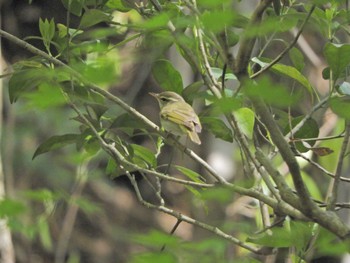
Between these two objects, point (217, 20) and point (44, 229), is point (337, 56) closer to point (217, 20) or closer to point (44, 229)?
point (217, 20)

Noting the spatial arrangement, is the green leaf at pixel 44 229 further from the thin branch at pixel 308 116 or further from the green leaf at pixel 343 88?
the green leaf at pixel 343 88

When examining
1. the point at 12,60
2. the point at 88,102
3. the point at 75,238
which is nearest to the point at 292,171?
the point at 88,102

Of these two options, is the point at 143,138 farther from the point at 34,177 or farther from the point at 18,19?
the point at 18,19

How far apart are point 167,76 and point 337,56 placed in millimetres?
356

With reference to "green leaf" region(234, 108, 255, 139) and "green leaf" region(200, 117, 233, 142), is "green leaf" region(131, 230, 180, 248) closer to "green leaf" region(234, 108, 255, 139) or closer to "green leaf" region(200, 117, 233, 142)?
"green leaf" region(234, 108, 255, 139)

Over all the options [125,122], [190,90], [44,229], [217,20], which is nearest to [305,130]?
[190,90]

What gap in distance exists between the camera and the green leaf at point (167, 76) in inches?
58.3

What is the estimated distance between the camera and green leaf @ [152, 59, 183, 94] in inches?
58.3

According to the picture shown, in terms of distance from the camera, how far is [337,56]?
4.07 ft

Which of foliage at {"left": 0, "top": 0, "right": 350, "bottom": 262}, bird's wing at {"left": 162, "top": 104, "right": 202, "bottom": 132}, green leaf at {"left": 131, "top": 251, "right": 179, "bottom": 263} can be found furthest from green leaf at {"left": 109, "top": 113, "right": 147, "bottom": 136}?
green leaf at {"left": 131, "top": 251, "right": 179, "bottom": 263}

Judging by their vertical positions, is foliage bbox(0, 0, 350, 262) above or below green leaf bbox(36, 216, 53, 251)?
above

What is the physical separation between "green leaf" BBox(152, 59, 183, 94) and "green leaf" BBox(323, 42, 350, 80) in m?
0.33

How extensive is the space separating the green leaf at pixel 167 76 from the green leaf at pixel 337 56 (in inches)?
12.9

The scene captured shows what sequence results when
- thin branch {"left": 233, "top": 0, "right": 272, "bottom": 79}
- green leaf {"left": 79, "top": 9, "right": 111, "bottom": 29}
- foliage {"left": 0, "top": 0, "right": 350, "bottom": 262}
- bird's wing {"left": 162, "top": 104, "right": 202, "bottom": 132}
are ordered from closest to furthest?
foliage {"left": 0, "top": 0, "right": 350, "bottom": 262}
thin branch {"left": 233, "top": 0, "right": 272, "bottom": 79}
green leaf {"left": 79, "top": 9, "right": 111, "bottom": 29}
bird's wing {"left": 162, "top": 104, "right": 202, "bottom": 132}
